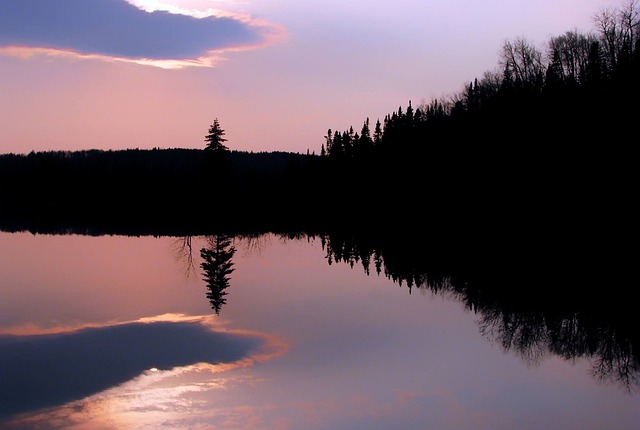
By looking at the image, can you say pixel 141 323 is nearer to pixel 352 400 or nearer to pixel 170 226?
pixel 352 400

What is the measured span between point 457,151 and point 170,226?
31139 mm

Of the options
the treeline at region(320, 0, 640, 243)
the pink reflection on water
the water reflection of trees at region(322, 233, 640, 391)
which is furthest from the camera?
the treeline at region(320, 0, 640, 243)

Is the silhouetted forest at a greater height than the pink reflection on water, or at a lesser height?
greater

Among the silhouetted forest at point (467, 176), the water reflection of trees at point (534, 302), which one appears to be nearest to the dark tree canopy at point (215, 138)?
the silhouetted forest at point (467, 176)

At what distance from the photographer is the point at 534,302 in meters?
22.9

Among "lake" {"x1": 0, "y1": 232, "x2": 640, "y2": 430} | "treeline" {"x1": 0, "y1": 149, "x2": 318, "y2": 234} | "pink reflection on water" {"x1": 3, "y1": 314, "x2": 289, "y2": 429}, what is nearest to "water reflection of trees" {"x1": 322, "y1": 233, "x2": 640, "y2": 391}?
"lake" {"x1": 0, "y1": 232, "x2": 640, "y2": 430}

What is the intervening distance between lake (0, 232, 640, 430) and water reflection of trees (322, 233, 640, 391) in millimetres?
163

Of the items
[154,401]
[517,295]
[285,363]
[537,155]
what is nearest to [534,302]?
[517,295]

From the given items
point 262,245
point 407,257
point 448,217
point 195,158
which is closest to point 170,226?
point 262,245

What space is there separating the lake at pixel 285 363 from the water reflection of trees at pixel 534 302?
0.54 ft

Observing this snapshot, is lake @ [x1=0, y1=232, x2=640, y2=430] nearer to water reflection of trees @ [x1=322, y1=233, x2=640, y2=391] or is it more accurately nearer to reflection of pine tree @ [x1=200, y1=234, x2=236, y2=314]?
water reflection of trees @ [x1=322, y1=233, x2=640, y2=391]

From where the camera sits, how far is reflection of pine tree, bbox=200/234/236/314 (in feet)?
82.6

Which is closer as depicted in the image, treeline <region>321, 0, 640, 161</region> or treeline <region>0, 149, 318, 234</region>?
treeline <region>321, 0, 640, 161</region>

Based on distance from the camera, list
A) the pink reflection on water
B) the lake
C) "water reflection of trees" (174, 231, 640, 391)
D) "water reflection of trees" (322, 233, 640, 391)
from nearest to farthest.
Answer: the pink reflection on water, the lake, "water reflection of trees" (322, 233, 640, 391), "water reflection of trees" (174, 231, 640, 391)
